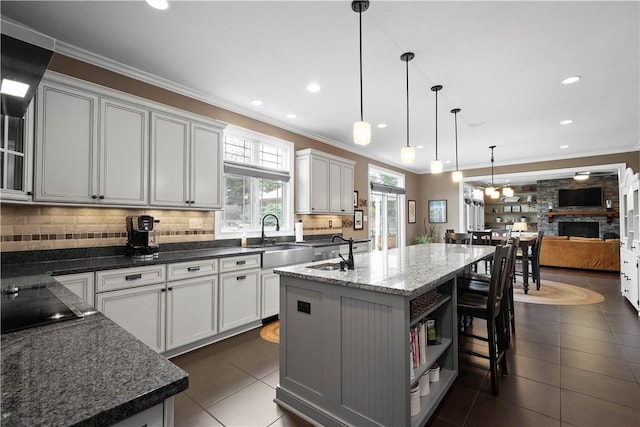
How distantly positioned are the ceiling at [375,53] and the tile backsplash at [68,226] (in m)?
1.44

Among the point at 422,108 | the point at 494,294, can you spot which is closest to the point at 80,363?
the point at 494,294

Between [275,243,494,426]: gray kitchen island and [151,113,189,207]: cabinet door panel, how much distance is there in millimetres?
1764

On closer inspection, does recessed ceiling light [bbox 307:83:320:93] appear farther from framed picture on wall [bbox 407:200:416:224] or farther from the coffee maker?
framed picture on wall [bbox 407:200:416:224]

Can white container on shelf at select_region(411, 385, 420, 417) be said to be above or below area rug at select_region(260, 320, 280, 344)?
above

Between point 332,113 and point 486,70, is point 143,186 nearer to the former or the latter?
point 332,113

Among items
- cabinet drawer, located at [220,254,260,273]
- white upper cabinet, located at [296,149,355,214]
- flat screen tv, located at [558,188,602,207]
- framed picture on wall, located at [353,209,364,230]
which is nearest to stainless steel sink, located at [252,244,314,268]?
cabinet drawer, located at [220,254,260,273]

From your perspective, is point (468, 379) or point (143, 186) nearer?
point (468, 379)

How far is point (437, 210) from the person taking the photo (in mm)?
9047

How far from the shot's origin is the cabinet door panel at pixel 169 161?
10.1 feet

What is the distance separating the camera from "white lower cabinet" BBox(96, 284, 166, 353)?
244cm

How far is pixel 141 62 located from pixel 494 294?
3.81m

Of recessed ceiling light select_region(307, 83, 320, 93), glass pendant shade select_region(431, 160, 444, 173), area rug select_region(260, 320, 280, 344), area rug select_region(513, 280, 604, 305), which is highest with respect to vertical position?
recessed ceiling light select_region(307, 83, 320, 93)

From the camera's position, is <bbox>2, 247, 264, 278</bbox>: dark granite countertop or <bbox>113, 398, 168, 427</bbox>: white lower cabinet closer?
<bbox>113, 398, 168, 427</bbox>: white lower cabinet

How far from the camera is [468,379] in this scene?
2.49 metres
